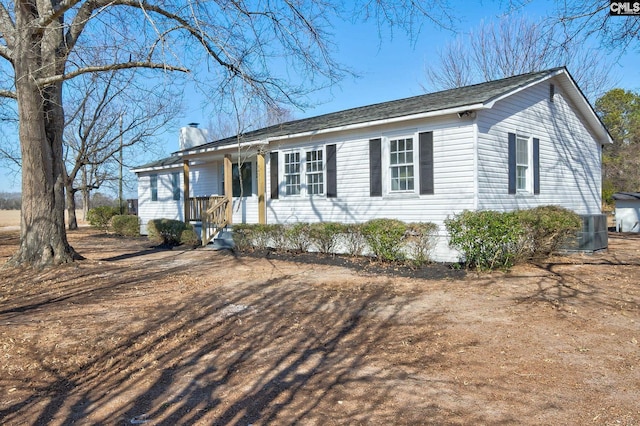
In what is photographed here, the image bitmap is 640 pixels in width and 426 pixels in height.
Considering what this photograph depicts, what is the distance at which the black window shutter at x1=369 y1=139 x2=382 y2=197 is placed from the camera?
1198cm

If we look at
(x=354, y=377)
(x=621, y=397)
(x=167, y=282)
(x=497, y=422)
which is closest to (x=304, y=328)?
(x=354, y=377)

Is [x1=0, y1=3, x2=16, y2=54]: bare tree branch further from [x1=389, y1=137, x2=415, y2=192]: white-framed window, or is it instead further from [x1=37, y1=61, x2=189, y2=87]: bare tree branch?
[x1=389, y1=137, x2=415, y2=192]: white-framed window

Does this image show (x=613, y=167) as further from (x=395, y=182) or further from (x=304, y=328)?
(x=304, y=328)

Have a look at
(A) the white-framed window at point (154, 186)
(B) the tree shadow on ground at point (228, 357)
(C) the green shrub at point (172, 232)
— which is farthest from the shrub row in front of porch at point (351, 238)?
(A) the white-framed window at point (154, 186)

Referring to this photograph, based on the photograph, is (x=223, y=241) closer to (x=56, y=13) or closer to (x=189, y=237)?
(x=189, y=237)

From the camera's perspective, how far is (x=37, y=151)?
10055mm

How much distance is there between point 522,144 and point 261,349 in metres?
9.88

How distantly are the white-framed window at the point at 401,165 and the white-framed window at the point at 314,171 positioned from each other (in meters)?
2.45

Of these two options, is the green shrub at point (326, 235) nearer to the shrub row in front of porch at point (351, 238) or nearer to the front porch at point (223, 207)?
the shrub row in front of porch at point (351, 238)

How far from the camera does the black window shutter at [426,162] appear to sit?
11008mm

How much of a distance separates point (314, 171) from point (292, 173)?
35.9 inches

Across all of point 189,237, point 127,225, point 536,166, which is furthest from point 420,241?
point 127,225

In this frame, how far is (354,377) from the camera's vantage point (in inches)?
166

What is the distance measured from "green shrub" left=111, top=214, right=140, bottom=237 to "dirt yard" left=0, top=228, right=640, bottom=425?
12.6 meters
